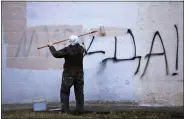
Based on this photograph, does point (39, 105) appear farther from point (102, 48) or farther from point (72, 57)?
point (102, 48)

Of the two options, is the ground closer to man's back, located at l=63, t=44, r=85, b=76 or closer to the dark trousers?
the dark trousers

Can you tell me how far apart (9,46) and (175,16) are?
3.86 meters

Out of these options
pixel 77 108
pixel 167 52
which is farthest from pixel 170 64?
pixel 77 108

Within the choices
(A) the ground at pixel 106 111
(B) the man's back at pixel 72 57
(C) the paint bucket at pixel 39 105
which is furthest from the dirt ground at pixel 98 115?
(B) the man's back at pixel 72 57

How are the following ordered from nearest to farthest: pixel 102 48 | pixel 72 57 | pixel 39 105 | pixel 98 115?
1. pixel 72 57
2. pixel 98 115
3. pixel 39 105
4. pixel 102 48

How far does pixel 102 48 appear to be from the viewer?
31.9 ft

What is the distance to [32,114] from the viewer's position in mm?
8508

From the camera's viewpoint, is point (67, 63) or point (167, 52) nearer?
point (67, 63)

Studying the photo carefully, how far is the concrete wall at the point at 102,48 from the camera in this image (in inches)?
380

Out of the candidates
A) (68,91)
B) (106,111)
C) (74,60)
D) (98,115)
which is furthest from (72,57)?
(106,111)

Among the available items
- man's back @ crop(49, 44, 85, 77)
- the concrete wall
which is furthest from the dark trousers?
the concrete wall

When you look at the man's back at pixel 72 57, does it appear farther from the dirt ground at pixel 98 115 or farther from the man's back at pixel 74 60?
the dirt ground at pixel 98 115

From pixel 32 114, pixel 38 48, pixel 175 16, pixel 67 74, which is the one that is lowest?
pixel 32 114

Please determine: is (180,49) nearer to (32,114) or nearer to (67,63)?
(67,63)
